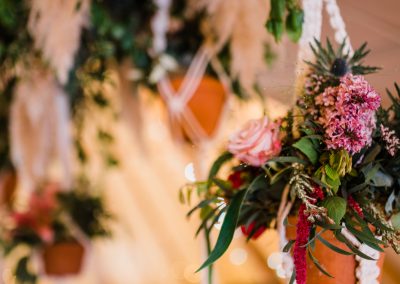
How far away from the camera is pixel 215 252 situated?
725 mm

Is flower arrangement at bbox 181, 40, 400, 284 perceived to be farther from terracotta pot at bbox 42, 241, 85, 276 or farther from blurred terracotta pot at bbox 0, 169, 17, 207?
blurred terracotta pot at bbox 0, 169, 17, 207

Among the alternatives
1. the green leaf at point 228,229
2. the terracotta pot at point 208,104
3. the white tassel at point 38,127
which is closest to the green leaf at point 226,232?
the green leaf at point 228,229

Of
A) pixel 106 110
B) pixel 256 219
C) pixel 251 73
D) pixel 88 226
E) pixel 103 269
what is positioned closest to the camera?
pixel 256 219

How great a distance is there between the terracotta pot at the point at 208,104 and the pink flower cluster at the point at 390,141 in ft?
3.25

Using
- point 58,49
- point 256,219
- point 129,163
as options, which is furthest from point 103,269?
point 256,219

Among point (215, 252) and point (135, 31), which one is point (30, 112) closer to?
point (135, 31)

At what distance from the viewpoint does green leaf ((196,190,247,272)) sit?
0.72 m

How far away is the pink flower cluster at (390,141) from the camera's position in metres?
0.72

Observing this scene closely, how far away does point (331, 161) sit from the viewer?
69 cm

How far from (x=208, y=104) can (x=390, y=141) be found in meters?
1.00

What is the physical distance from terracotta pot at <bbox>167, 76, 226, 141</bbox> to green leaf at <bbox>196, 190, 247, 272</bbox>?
0.93 m

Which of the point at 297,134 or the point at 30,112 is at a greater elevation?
the point at 30,112

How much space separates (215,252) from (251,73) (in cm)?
61

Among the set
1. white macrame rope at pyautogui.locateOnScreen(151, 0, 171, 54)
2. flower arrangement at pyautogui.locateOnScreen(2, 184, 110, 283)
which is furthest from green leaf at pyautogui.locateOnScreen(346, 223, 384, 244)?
flower arrangement at pyautogui.locateOnScreen(2, 184, 110, 283)
